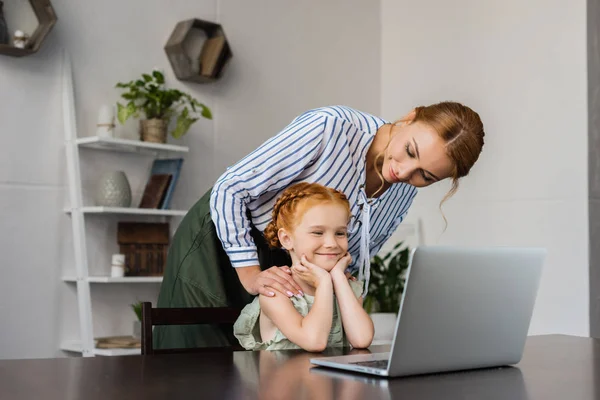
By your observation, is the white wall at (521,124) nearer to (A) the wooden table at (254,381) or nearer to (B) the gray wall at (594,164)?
(B) the gray wall at (594,164)

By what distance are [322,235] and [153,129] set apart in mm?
2063

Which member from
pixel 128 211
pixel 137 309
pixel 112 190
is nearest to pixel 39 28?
pixel 112 190

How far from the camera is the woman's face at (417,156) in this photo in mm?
1799

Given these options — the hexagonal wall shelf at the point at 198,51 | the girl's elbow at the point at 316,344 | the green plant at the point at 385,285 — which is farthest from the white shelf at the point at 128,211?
the girl's elbow at the point at 316,344

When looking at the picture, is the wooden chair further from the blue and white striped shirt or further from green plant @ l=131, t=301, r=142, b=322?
green plant @ l=131, t=301, r=142, b=322

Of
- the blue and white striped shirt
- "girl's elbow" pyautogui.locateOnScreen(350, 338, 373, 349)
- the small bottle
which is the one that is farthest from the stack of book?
"girl's elbow" pyautogui.locateOnScreen(350, 338, 373, 349)

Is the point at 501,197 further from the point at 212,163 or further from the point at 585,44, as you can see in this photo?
the point at 212,163

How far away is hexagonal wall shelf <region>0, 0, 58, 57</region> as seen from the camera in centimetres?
328

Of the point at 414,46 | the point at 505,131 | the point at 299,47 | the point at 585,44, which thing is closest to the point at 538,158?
the point at 505,131

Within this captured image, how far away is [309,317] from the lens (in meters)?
1.54

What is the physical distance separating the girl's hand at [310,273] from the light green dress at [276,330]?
0.17 ft

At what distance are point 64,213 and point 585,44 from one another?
244cm

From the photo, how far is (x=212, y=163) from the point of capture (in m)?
4.02

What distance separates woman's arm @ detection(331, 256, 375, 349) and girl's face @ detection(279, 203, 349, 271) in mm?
54
